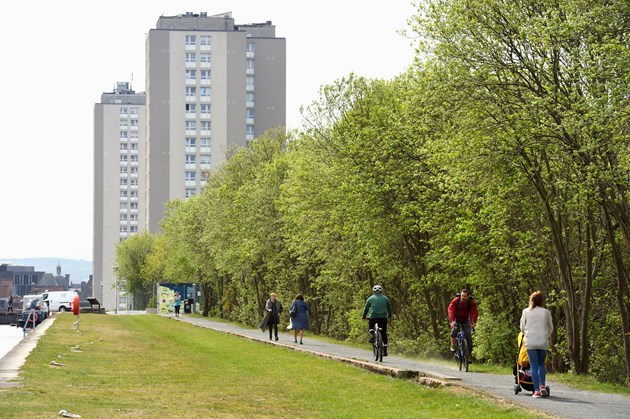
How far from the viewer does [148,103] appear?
180 m

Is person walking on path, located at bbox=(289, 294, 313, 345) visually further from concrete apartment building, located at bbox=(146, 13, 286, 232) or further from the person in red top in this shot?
concrete apartment building, located at bbox=(146, 13, 286, 232)

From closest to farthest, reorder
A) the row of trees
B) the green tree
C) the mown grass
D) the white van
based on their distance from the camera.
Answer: the mown grass, the row of trees, the white van, the green tree

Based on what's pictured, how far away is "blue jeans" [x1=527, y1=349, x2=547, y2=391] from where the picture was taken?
62.1 ft

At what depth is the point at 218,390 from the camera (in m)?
21.3

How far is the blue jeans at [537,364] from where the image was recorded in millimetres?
18938

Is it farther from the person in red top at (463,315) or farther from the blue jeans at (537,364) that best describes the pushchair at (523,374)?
the person in red top at (463,315)

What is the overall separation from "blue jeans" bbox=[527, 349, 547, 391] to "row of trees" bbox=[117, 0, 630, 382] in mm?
4911

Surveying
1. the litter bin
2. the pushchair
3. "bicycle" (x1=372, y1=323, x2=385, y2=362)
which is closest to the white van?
the litter bin

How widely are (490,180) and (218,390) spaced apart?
984 cm

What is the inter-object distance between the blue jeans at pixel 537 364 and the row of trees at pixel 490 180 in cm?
491

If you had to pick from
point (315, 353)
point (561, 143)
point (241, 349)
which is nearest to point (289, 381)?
point (561, 143)

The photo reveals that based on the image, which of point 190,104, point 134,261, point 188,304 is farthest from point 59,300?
point 190,104

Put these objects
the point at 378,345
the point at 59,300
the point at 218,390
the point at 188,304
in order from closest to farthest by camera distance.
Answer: the point at 218,390 < the point at 378,345 < the point at 188,304 < the point at 59,300

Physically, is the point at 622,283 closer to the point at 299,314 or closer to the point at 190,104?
the point at 299,314
